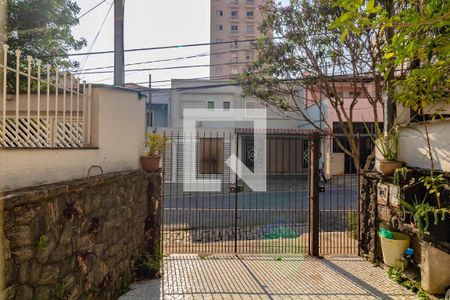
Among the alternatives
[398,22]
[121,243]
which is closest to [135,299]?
[121,243]

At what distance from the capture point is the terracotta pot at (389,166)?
5.17 metres

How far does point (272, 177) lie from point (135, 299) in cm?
1472

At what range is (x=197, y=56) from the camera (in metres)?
12.8

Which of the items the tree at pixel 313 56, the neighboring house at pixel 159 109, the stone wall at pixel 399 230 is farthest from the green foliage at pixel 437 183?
the neighboring house at pixel 159 109

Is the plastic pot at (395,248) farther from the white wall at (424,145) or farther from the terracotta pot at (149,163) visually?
the terracotta pot at (149,163)

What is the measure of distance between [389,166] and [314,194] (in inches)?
59.3

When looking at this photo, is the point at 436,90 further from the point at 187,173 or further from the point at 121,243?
the point at 187,173

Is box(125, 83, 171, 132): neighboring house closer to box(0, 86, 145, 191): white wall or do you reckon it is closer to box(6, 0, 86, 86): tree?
box(6, 0, 86, 86): tree

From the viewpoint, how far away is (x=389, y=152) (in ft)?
17.5

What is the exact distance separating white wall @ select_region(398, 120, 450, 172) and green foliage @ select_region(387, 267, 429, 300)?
1588 mm

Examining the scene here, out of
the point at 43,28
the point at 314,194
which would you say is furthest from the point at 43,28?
the point at 314,194

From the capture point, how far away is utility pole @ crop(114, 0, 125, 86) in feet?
21.7

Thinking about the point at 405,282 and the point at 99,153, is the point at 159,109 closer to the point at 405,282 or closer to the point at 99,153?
the point at 99,153

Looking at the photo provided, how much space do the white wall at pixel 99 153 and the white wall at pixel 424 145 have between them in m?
4.11
